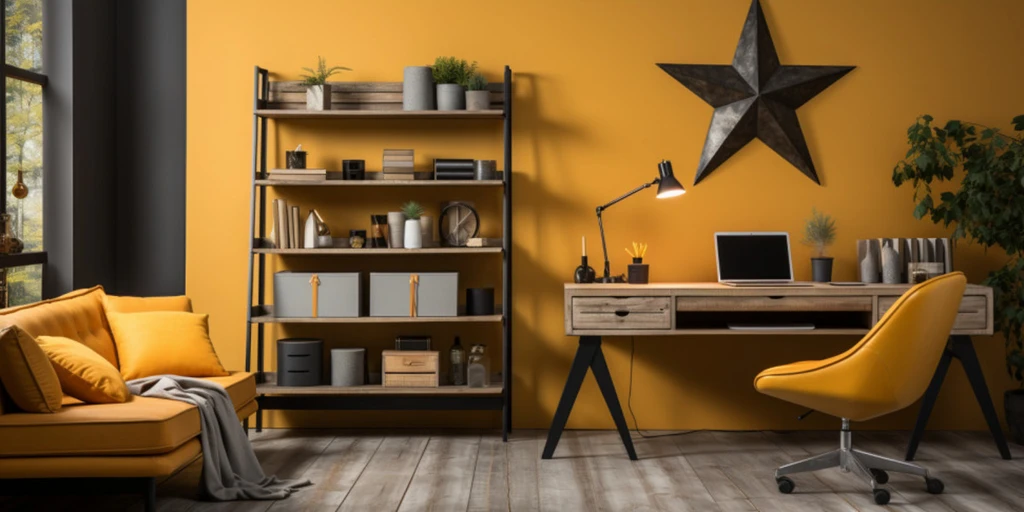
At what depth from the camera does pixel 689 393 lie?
515 cm

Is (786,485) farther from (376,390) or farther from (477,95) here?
(477,95)

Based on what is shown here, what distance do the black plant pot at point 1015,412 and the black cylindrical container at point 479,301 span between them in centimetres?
270

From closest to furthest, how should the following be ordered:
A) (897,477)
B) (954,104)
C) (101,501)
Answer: (101,501), (897,477), (954,104)

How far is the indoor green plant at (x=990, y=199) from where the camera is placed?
15.1ft

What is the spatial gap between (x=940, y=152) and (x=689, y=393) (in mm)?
1783

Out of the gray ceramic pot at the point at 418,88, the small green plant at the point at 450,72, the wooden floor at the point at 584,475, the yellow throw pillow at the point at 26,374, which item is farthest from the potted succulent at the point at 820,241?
the yellow throw pillow at the point at 26,374

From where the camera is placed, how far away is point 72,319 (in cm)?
398

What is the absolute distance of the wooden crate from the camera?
482cm

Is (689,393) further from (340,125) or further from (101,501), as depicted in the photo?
(101,501)

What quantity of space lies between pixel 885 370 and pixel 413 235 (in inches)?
91.9

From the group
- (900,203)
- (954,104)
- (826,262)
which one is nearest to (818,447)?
(826,262)

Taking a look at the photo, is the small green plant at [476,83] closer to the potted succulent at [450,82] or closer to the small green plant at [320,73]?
the potted succulent at [450,82]

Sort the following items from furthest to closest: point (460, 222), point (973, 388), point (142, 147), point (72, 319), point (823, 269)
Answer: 1. point (142, 147)
2. point (460, 222)
3. point (823, 269)
4. point (973, 388)
5. point (72, 319)

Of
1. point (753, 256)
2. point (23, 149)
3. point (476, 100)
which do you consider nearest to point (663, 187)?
point (753, 256)
